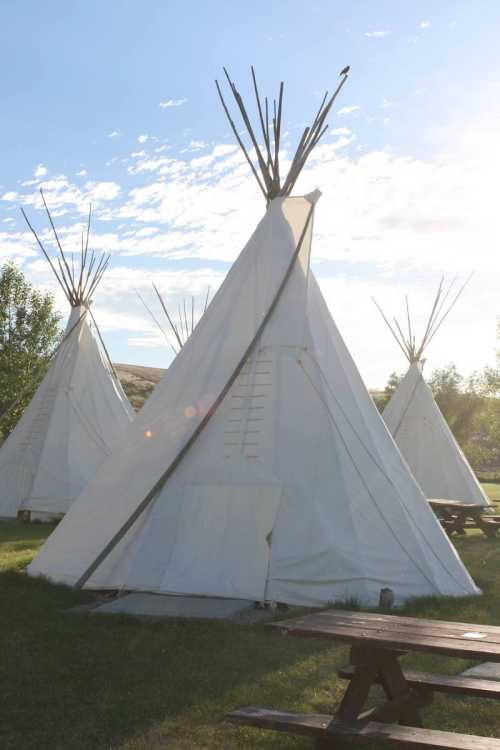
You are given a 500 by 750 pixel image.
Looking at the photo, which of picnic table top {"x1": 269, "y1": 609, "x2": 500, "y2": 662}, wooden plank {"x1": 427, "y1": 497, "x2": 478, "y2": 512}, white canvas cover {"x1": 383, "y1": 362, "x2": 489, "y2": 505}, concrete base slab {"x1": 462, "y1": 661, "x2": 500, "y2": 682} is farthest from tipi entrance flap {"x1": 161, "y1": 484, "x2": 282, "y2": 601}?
white canvas cover {"x1": 383, "y1": 362, "x2": 489, "y2": 505}

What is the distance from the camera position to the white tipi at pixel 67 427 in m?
13.8

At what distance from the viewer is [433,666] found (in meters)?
4.94

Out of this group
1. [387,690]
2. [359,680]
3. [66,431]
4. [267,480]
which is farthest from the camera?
[66,431]

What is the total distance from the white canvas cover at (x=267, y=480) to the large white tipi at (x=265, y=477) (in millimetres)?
13

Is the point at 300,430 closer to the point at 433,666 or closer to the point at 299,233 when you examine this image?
the point at 299,233

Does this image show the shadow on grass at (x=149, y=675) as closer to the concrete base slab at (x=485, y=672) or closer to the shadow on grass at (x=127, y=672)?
the shadow on grass at (x=127, y=672)

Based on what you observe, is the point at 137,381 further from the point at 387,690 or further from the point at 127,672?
the point at 387,690

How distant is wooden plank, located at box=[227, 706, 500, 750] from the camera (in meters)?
3.03

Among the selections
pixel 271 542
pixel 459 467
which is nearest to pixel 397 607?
pixel 271 542

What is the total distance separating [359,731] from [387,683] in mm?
532

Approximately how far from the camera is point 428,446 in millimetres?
15875

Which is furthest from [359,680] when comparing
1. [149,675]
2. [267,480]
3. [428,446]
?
[428,446]

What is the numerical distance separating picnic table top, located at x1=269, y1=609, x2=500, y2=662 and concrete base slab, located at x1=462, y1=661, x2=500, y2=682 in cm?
123

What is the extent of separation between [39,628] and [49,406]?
942cm
